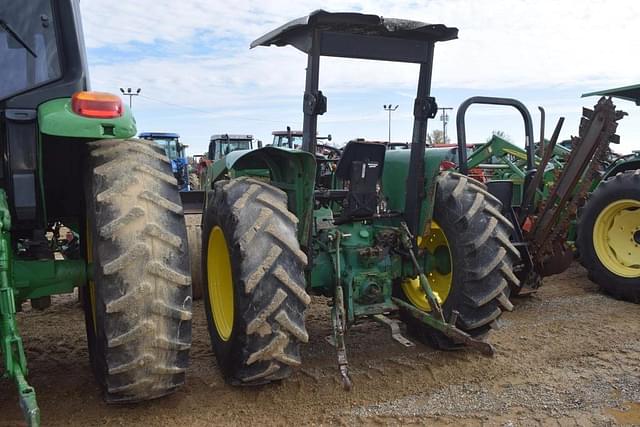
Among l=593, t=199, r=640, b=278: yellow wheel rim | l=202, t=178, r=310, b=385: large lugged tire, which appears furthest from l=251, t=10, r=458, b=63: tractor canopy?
l=593, t=199, r=640, b=278: yellow wheel rim

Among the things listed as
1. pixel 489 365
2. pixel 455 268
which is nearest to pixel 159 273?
pixel 455 268

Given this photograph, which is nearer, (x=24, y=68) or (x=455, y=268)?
(x=24, y=68)

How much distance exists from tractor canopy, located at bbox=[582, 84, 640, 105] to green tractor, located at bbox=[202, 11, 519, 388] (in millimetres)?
3465

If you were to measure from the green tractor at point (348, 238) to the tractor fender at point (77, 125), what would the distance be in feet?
2.88

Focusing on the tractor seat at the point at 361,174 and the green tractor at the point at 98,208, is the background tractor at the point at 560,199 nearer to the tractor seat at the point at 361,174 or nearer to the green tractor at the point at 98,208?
the tractor seat at the point at 361,174

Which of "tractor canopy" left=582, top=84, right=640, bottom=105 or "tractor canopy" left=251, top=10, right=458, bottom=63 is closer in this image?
"tractor canopy" left=251, top=10, right=458, bottom=63

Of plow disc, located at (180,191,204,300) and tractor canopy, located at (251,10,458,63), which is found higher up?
tractor canopy, located at (251,10,458,63)

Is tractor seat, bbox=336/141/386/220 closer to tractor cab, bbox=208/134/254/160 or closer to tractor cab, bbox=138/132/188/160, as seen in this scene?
tractor cab, bbox=208/134/254/160

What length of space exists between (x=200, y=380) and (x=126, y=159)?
163 cm

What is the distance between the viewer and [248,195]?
3375mm

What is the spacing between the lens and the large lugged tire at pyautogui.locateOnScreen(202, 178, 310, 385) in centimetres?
314

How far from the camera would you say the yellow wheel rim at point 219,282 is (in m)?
3.84

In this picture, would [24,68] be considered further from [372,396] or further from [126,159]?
[372,396]

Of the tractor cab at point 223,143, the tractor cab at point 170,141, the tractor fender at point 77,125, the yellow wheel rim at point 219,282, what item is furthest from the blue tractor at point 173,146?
the tractor fender at point 77,125
